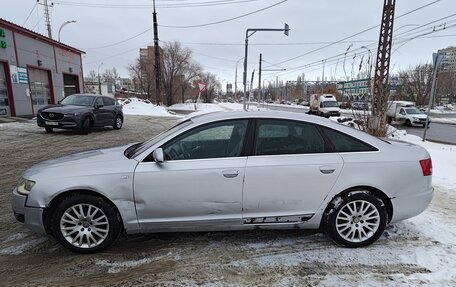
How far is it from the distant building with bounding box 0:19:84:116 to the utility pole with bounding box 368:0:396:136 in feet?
60.3

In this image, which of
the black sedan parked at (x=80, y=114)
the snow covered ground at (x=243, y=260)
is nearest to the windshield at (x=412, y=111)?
the black sedan parked at (x=80, y=114)

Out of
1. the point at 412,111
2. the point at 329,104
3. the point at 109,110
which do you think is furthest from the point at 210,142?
the point at 329,104

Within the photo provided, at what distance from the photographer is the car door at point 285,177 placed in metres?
3.21

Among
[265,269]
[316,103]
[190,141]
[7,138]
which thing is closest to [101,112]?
[7,138]

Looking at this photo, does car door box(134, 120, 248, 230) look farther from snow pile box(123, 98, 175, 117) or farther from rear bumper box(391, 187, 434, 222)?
snow pile box(123, 98, 175, 117)

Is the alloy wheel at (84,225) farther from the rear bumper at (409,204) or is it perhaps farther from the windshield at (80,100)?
the windshield at (80,100)

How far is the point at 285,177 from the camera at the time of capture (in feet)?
10.5

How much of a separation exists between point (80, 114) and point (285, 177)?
34.2 feet

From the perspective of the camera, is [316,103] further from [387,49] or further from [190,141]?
[190,141]

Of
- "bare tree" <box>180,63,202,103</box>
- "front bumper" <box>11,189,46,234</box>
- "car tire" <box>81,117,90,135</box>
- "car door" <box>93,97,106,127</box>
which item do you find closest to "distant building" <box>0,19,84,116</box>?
"car door" <box>93,97,106,127</box>

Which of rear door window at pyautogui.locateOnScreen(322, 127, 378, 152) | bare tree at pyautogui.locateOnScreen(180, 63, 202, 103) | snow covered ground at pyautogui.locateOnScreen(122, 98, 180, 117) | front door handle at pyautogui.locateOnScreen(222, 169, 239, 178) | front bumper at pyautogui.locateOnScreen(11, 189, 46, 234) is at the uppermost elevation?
bare tree at pyautogui.locateOnScreen(180, 63, 202, 103)

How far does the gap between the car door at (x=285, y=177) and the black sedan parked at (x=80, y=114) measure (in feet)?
32.8

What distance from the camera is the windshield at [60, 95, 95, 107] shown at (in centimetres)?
1230

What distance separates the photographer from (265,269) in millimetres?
2998
